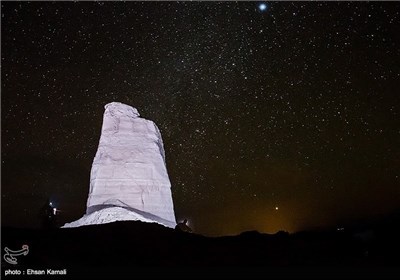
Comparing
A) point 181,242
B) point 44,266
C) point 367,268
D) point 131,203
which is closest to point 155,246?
point 181,242

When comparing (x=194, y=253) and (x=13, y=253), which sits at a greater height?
(x=13, y=253)

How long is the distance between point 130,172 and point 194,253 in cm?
1323

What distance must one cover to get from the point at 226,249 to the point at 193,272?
113 inches

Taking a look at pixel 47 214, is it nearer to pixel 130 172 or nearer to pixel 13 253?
pixel 130 172

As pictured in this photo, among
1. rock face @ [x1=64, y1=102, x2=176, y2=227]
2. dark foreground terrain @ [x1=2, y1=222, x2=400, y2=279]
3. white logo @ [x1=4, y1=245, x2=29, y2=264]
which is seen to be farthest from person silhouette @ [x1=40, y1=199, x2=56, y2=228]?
white logo @ [x1=4, y1=245, x2=29, y2=264]

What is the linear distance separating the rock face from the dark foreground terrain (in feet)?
29.3

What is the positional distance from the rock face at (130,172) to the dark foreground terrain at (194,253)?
29.3ft

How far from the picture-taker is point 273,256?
43.7 feet

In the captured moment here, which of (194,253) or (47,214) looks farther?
(47,214)

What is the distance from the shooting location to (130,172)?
2556 cm

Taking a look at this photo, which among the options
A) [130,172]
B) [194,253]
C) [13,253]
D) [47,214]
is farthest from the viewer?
[130,172]

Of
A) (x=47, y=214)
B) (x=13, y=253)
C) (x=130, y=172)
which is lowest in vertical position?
(x=13, y=253)

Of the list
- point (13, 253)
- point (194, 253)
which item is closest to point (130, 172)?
point (194, 253)

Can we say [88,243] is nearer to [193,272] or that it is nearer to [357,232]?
[193,272]
